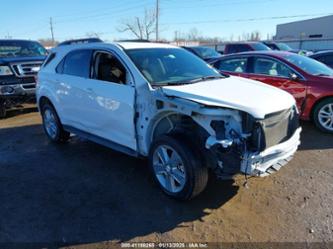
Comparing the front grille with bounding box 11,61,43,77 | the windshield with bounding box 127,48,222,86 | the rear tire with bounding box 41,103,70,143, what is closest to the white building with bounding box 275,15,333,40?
the front grille with bounding box 11,61,43,77

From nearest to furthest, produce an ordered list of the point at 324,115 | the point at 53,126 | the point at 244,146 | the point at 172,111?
1. the point at 244,146
2. the point at 172,111
3. the point at 53,126
4. the point at 324,115

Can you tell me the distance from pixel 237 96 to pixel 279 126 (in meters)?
0.59

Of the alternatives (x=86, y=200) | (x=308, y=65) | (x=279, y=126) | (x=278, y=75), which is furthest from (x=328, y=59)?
(x=86, y=200)

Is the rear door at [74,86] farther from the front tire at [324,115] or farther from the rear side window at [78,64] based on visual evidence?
the front tire at [324,115]

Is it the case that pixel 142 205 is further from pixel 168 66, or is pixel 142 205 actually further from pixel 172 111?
pixel 168 66

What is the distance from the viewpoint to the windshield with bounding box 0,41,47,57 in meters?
9.38

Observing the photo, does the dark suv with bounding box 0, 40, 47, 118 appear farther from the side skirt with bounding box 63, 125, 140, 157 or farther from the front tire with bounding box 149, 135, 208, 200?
the front tire with bounding box 149, 135, 208, 200

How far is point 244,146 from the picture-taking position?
3123mm

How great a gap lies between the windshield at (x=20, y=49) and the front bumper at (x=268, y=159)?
851 cm

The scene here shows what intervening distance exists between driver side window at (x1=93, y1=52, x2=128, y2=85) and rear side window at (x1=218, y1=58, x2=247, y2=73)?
386 cm

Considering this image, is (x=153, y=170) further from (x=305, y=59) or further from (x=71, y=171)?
(x=305, y=59)

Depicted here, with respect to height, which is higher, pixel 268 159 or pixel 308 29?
pixel 308 29

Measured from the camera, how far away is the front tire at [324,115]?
6.01 metres

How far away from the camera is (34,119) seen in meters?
8.24
